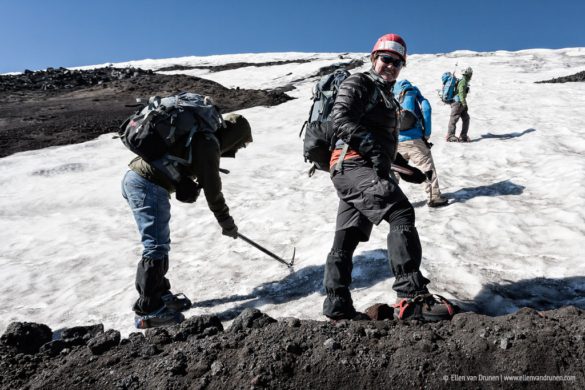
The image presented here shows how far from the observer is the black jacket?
3465 millimetres

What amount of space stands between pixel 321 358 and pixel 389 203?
1.26m

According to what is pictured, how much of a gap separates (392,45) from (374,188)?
1262mm

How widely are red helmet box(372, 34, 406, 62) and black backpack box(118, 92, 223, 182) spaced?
167cm

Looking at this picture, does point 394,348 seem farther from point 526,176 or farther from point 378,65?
point 526,176

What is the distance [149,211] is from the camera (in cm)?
425

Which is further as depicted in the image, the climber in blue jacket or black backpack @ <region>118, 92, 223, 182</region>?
the climber in blue jacket

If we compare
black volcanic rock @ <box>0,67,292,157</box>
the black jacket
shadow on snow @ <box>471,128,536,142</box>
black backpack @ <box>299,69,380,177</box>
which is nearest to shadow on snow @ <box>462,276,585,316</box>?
the black jacket

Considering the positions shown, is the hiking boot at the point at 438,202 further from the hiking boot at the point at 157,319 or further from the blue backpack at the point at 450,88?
the blue backpack at the point at 450,88

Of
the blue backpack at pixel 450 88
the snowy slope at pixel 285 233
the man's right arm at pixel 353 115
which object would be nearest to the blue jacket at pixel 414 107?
the snowy slope at pixel 285 233

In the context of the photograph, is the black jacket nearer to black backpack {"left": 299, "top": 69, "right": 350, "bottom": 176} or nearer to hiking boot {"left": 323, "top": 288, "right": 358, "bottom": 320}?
black backpack {"left": 299, "top": 69, "right": 350, "bottom": 176}

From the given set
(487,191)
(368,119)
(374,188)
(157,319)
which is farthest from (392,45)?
(487,191)

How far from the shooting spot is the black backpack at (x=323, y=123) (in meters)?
3.88

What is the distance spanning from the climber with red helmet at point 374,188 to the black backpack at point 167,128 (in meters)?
1.34

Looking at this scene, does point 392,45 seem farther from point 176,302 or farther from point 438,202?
point 438,202
